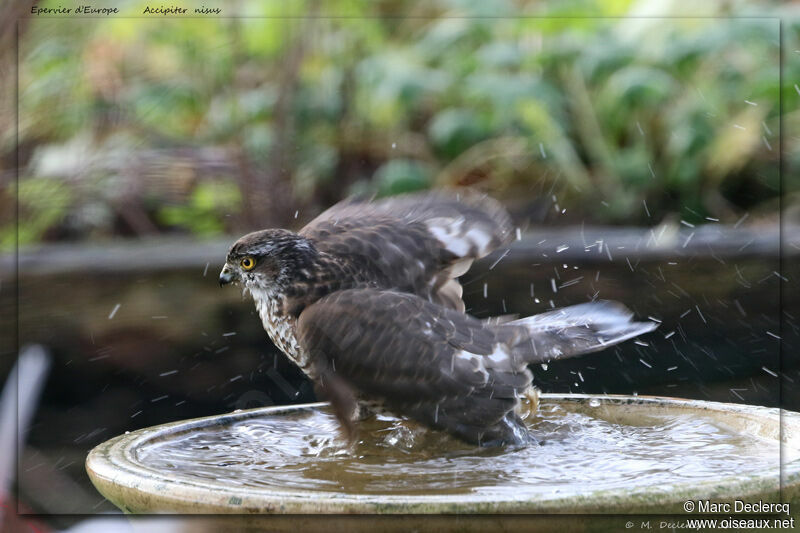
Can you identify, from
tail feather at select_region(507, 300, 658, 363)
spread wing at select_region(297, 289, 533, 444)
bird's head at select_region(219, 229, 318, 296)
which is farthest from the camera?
bird's head at select_region(219, 229, 318, 296)

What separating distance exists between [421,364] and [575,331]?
0.41m

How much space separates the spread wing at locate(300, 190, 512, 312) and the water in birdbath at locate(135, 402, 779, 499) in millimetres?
426

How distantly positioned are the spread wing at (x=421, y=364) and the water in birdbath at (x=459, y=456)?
81 millimetres

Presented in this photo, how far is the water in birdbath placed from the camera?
6.24 feet

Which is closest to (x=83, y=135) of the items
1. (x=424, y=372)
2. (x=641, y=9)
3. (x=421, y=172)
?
(x=424, y=372)

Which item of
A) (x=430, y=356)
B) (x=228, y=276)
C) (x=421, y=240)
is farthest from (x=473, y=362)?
(x=228, y=276)

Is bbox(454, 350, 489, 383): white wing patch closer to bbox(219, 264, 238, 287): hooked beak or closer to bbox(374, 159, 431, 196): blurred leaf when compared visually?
bbox(219, 264, 238, 287): hooked beak

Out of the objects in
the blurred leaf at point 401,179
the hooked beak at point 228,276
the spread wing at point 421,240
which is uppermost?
the blurred leaf at point 401,179

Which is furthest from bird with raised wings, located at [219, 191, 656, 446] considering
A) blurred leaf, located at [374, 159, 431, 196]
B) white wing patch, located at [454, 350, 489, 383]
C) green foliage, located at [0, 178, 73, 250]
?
blurred leaf, located at [374, 159, 431, 196]

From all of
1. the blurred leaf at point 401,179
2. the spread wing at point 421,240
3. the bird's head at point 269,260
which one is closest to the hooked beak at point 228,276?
the bird's head at point 269,260

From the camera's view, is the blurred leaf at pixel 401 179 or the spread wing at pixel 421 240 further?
the blurred leaf at pixel 401 179

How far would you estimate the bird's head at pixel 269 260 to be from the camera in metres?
2.80

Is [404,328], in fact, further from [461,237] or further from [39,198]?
[39,198]

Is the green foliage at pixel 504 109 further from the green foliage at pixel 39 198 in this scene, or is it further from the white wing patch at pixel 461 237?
the green foliage at pixel 39 198
